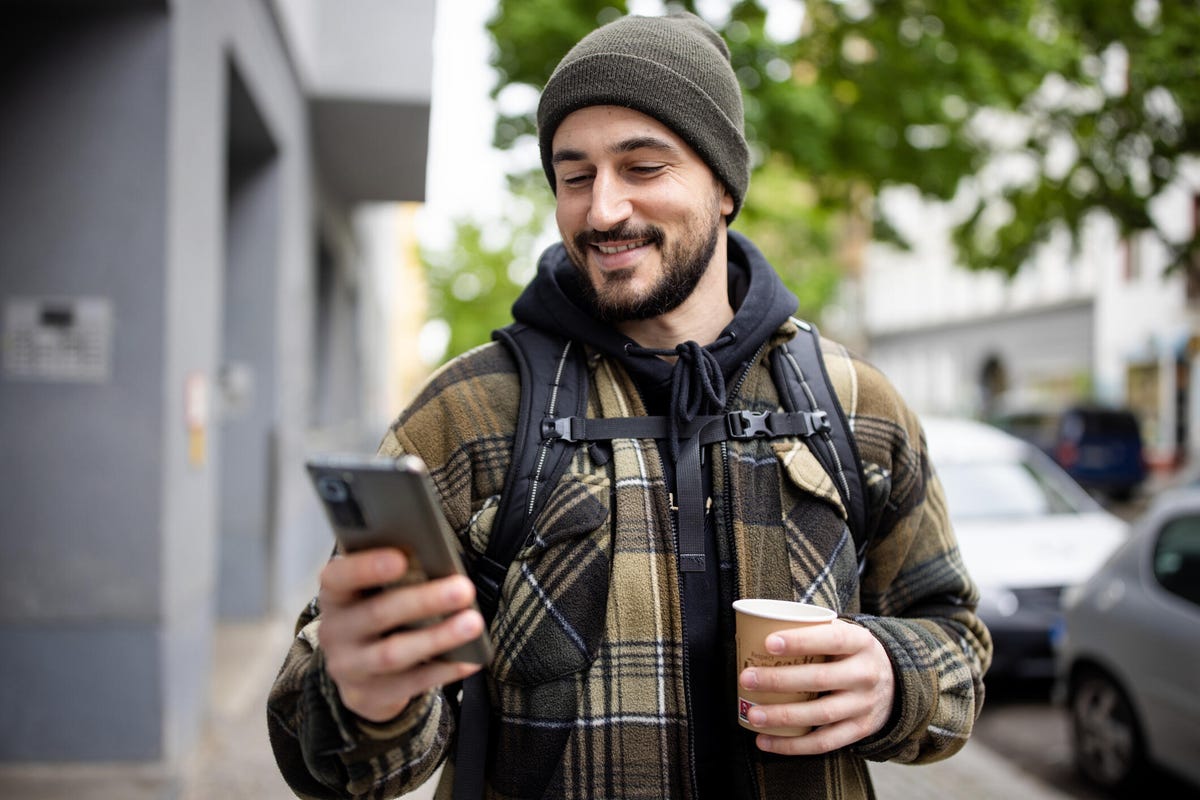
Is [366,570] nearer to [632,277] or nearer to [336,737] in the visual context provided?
[336,737]

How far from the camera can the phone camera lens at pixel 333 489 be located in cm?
126

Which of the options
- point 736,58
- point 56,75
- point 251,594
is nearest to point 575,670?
point 56,75

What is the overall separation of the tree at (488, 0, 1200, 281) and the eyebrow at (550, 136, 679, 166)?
7.92 meters

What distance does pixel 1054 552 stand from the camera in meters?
7.21

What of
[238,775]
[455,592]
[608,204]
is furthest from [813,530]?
[238,775]

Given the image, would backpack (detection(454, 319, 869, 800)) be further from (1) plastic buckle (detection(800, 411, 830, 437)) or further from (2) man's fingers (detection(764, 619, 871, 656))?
(2) man's fingers (detection(764, 619, 871, 656))

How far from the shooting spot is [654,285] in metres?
1.85

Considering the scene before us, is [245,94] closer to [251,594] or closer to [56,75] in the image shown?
[56,75]

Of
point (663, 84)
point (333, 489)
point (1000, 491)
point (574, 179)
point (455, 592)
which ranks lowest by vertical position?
point (1000, 491)

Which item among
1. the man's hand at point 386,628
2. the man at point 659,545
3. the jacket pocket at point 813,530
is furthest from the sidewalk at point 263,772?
the man's hand at point 386,628

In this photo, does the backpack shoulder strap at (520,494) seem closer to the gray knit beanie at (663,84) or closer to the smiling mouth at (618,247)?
the smiling mouth at (618,247)

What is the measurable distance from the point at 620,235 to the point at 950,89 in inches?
388

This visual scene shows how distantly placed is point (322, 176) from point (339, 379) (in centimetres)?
433

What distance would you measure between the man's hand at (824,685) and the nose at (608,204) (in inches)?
28.1
